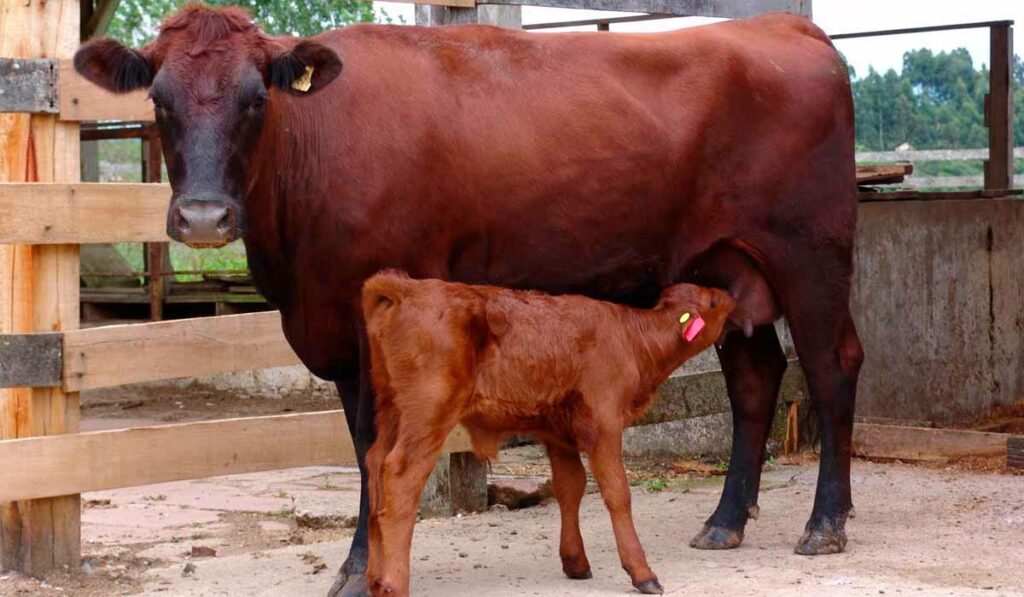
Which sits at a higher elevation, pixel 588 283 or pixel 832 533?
pixel 588 283

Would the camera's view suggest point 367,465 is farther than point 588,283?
No

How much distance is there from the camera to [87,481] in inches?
236

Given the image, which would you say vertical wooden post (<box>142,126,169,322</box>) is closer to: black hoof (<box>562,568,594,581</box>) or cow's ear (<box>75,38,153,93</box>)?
cow's ear (<box>75,38,153,93</box>)

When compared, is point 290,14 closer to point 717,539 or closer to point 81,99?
point 81,99

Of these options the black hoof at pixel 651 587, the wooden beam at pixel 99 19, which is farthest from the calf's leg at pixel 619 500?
the wooden beam at pixel 99 19

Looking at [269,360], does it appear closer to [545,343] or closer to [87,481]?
[87,481]

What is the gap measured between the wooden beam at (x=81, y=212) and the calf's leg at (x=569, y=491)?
191cm

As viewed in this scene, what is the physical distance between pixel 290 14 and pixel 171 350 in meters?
16.2

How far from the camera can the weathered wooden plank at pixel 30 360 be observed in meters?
5.74

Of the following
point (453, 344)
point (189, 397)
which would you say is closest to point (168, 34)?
point (453, 344)

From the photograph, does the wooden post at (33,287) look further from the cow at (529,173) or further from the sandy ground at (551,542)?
the cow at (529,173)

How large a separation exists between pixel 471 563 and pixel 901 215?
17.8 feet

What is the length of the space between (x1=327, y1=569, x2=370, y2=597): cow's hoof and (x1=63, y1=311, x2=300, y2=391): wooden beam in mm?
1251

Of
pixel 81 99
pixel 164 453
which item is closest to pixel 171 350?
pixel 164 453
